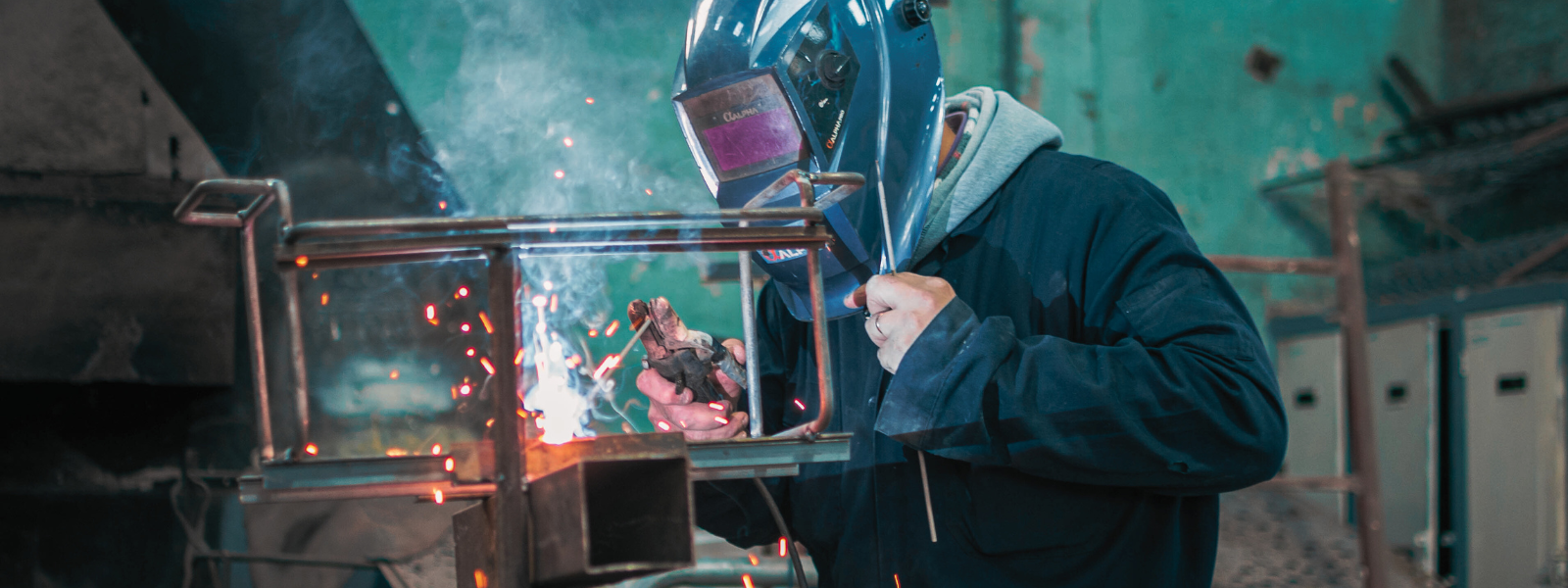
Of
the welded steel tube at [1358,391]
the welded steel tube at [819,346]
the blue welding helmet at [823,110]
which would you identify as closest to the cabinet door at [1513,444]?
the welded steel tube at [1358,391]

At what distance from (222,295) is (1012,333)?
242 cm

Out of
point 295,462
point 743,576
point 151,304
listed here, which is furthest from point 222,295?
point 295,462

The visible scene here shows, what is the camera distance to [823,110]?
1.40 metres

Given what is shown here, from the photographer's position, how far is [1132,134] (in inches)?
224

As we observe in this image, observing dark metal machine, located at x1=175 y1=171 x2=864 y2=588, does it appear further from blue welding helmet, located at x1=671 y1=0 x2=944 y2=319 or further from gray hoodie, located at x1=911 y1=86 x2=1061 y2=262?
gray hoodie, located at x1=911 y1=86 x2=1061 y2=262

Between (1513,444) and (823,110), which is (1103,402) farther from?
(1513,444)

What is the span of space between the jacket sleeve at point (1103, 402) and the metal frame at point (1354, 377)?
294cm

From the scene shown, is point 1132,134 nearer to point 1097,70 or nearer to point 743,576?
point 1097,70

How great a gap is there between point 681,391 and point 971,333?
1.60ft

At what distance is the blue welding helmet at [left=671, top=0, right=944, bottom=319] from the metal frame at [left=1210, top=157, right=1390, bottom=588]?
2866 millimetres

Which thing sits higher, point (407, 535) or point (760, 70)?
point (760, 70)

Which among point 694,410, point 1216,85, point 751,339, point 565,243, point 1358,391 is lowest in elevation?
point 1358,391

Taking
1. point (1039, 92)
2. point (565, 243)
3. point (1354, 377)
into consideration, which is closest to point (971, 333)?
point (565, 243)

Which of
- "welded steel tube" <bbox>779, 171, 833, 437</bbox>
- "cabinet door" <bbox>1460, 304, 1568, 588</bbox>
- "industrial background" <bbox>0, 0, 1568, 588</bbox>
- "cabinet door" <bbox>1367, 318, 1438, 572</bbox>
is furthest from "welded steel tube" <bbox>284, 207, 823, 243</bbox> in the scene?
"cabinet door" <bbox>1367, 318, 1438, 572</bbox>
